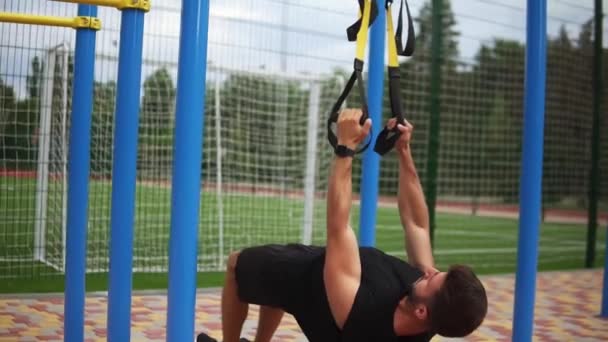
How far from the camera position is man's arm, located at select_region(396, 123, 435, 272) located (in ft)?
10.3

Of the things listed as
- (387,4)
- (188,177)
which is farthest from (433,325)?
(387,4)

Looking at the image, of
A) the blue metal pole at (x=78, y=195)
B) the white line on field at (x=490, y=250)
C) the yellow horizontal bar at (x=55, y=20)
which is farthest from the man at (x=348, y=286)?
the white line on field at (x=490, y=250)

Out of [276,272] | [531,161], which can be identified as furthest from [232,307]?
[531,161]

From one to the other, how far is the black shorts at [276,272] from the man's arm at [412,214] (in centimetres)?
45

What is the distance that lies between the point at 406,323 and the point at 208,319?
2854mm

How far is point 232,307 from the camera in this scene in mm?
3072

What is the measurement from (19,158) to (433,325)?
5.81m

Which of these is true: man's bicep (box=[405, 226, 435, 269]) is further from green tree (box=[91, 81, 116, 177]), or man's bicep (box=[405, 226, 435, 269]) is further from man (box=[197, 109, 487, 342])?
green tree (box=[91, 81, 116, 177])

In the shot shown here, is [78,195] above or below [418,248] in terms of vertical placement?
above

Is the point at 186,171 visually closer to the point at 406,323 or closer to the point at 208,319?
the point at 406,323

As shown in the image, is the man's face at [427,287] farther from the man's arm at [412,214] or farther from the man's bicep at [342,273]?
the man's arm at [412,214]

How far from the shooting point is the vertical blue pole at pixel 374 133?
3.81m

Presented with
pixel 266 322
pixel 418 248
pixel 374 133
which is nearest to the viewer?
pixel 418 248

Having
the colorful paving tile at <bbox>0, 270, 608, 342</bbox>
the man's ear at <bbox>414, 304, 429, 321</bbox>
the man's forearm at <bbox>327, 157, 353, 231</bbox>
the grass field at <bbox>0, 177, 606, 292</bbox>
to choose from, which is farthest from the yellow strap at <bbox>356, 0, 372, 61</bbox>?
the grass field at <bbox>0, 177, 606, 292</bbox>
